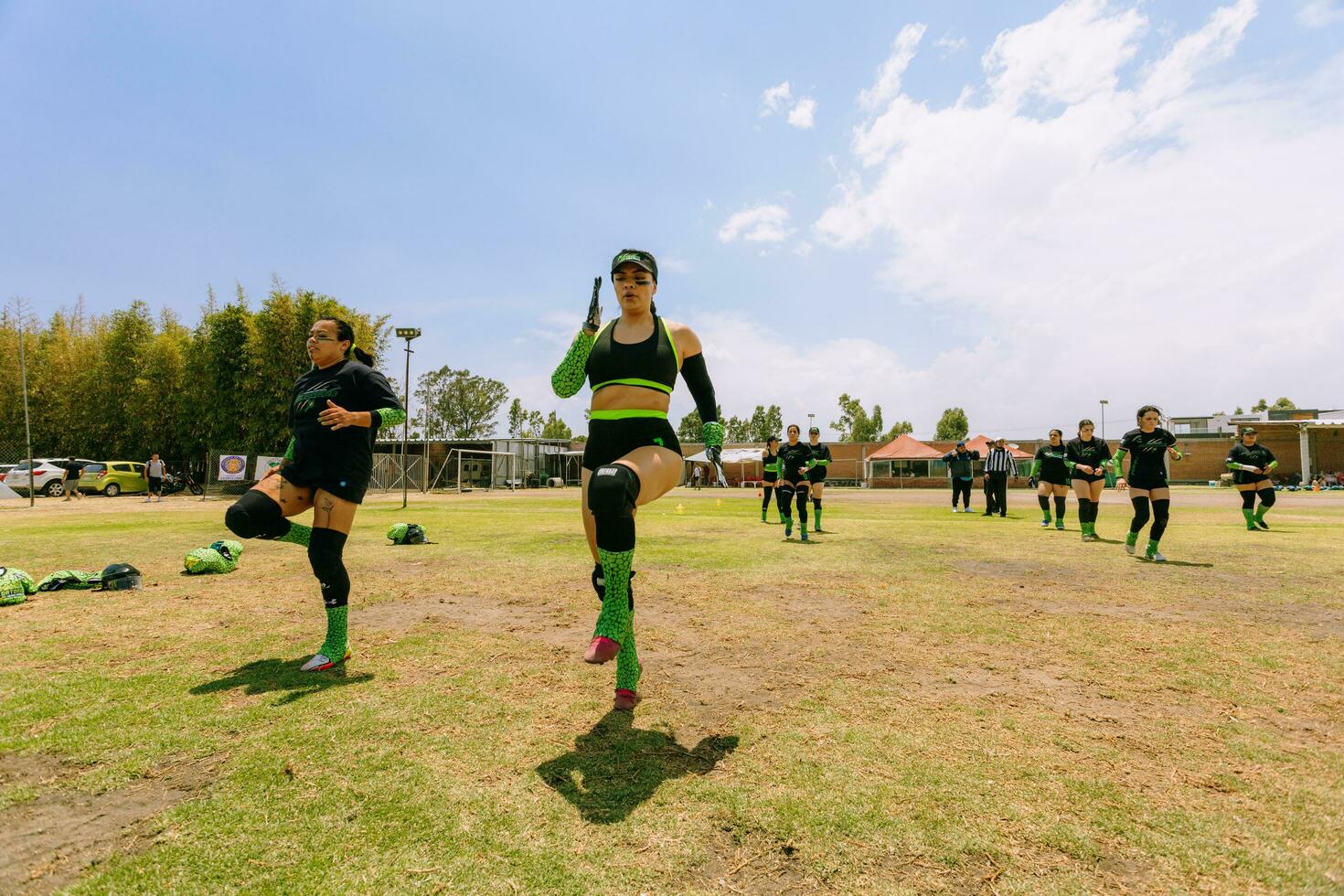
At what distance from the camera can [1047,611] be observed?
5.41 metres

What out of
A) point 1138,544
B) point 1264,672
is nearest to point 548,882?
point 1264,672

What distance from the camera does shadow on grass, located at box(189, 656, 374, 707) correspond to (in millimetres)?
3508

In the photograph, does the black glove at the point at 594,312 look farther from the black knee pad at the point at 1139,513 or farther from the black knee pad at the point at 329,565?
the black knee pad at the point at 1139,513

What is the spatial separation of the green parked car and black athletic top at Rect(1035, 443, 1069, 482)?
37.8 metres

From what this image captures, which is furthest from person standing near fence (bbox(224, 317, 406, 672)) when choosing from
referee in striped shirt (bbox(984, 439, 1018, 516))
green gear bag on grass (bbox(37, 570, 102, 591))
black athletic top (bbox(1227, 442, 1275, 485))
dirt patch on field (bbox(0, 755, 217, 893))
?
black athletic top (bbox(1227, 442, 1275, 485))

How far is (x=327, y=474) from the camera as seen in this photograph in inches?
163

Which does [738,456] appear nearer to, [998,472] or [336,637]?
[998,472]

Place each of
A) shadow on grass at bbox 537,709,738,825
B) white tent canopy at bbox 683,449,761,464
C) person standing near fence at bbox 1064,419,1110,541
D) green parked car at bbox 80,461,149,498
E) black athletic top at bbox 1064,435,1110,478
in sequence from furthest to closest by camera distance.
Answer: white tent canopy at bbox 683,449,761,464 < green parked car at bbox 80,461,149,498 < black athletic top at bbox 1064,435,1110,478 < person standing near fence at bbox 1064,419,1110,541 < shadow on grass at bbox 537,709,738,825

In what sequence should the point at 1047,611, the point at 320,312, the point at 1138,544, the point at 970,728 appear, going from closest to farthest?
the point at 970,728 → the point at 1047,611 → the point at 1138,544 → the point at 320,312

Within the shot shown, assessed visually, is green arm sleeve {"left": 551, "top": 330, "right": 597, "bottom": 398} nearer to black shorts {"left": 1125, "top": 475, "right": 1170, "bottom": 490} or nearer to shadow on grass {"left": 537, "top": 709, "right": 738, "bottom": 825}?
shadow on grass {"left": 537, "top": 709, "right": 738, "bottom": 825}

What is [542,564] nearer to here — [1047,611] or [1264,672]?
→ [1047,611]

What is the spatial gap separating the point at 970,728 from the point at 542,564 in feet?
19.2

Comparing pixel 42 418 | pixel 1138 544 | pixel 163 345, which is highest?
pixel 163 345

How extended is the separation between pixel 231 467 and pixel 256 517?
37164mm
